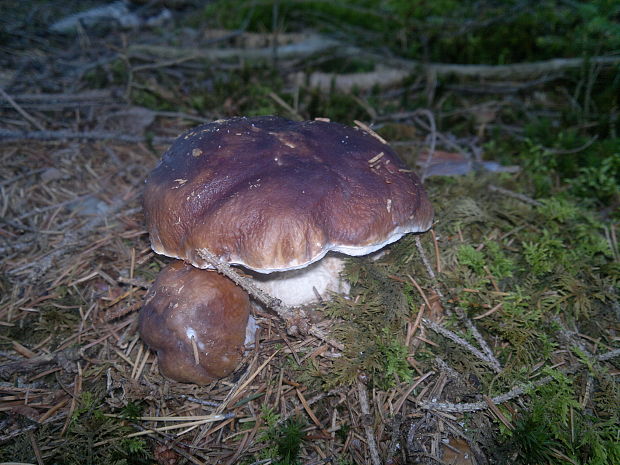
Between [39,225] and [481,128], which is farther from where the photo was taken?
[481,128]

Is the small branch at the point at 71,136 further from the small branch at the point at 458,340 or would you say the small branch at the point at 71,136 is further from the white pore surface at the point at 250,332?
the small branch at the point at 458,340

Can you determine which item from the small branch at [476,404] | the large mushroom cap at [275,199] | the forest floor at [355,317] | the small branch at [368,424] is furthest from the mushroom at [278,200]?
the small branch at [476,404]

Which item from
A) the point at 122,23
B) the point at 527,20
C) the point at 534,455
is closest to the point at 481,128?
the point at 527,20

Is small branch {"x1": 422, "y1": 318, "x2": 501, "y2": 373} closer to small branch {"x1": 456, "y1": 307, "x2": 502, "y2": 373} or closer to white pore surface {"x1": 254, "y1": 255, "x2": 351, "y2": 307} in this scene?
small branch {"x1": 456, "y1": 307, "x2": 502, "y2": 373}

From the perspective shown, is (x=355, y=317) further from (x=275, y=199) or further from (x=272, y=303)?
(x=275, y=199)

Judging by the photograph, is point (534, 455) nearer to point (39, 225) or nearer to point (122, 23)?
→ point (39, 225)

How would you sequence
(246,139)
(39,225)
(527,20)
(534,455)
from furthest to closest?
(527,20) → (39,225) → (246,139) → (534,455)
